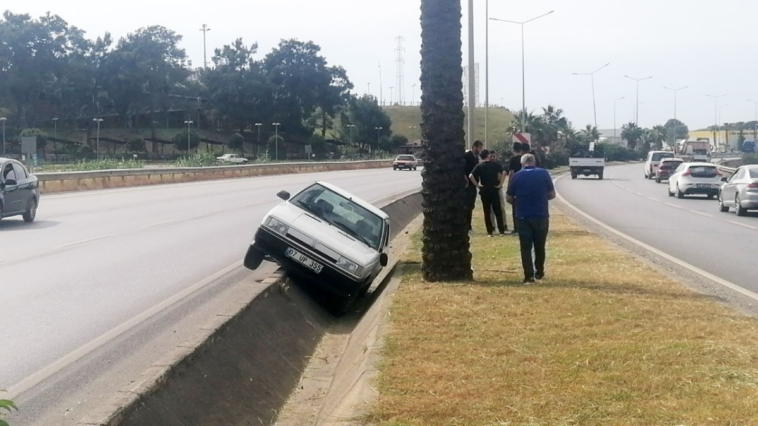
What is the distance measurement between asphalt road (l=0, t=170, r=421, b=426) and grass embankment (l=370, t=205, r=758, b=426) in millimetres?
2362

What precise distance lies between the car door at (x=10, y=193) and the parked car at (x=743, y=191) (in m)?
20.0

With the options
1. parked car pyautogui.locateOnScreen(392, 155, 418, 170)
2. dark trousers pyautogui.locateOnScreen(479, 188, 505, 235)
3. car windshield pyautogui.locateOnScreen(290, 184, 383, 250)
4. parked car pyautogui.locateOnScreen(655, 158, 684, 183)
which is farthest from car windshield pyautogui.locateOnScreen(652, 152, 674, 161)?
car windshield pyautogui.locateOnScreen(290, 184, 383, 250)

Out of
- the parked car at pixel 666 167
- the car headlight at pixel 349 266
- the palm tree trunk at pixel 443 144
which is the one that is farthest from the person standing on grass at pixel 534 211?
the parked car at pixel 666 167

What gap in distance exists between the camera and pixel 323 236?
12.7m

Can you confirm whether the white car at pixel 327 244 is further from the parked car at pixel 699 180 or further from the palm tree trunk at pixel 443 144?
the parked car at pixel 699 180

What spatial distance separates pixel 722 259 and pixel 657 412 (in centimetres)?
1178

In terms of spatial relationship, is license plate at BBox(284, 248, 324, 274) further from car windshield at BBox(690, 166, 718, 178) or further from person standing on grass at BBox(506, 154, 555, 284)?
car windshield at BBox(690, 166, 718, 178)

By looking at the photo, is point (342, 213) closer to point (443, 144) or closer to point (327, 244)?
point (327, 244)

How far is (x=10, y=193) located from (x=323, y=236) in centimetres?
1214

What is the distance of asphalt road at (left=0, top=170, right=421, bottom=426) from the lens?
8.19 meters

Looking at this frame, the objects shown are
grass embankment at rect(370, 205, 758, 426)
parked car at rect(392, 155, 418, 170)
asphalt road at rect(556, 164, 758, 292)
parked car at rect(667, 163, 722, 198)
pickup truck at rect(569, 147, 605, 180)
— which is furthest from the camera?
parked car at rect(392, 155, 418, 170)

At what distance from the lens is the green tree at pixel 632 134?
6673 inches

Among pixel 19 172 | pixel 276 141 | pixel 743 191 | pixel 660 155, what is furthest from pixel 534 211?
pixel 276 141

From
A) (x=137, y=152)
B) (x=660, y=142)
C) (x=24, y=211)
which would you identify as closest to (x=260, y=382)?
(x=24, y=211)
